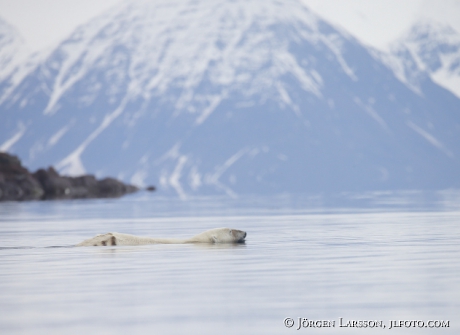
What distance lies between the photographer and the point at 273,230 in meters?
33.8

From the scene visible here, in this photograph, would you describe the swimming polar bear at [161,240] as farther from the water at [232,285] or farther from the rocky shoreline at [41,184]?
the rocky shoreline at [41,184]

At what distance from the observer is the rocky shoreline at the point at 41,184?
11824cm

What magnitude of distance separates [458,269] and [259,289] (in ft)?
14.1

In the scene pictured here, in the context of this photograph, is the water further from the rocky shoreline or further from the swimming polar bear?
the rocky shoreline

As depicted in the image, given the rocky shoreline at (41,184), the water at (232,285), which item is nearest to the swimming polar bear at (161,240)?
the water at (232,285)

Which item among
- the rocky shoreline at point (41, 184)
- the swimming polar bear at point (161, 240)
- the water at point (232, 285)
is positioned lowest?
the rocky shoreline at point (41, 184)

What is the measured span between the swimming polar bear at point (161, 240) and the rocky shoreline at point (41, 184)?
282 ft

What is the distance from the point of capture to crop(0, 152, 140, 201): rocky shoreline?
11824 centimetres

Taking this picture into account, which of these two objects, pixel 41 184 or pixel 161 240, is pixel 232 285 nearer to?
pixel 161 240

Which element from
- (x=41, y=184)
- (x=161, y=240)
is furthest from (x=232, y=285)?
(x=41, y=184)

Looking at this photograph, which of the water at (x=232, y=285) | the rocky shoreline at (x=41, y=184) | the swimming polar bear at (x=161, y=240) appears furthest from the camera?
the rocky shoreline at (x=41, y=184)

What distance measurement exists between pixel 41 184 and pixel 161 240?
108 m

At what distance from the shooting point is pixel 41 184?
438 ft

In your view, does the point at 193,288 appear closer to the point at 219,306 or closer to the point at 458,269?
the point at 219,306
